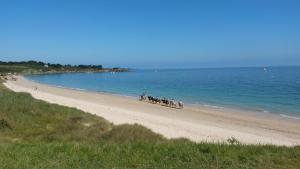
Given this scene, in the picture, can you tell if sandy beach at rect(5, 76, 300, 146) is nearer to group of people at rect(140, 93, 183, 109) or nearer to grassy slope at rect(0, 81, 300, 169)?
group of people at rect(140, 93, 183, 109)

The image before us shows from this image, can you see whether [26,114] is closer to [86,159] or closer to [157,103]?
[86,159]

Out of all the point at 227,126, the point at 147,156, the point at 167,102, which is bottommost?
the point at 167,102

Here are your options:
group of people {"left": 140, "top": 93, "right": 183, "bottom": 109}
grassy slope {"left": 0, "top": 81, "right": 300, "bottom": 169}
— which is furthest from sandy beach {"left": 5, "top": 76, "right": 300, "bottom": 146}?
grassy slope {"left": 0, "top": 81, "right": 300, "bottom": 169}

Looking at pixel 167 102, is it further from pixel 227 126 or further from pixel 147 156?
pixel 147 156

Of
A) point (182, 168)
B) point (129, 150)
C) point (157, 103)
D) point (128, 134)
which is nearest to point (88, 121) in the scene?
point (128, 134)

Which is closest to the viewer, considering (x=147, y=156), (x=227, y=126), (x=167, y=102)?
(x=147, y=156)

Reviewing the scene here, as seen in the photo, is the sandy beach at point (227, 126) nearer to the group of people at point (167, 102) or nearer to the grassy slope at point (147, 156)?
the group of people at point (167, 102)

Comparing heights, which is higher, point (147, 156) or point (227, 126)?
point (147, 156)

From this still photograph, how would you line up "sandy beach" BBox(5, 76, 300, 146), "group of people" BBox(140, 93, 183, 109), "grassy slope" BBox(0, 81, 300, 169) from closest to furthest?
"grassy slope" BBox(0, 81, 300, 169)
"sandy beach" BBox(5, 76, 300, 146)
"group of people" BBox(140, 93, 183, 109)

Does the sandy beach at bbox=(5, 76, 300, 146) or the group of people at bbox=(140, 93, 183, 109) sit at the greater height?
the sandy beach at bbox=(5, 76, 300, 146)

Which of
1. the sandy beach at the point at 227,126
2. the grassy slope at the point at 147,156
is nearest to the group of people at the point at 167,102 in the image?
the sandy beach at the point at 227,126

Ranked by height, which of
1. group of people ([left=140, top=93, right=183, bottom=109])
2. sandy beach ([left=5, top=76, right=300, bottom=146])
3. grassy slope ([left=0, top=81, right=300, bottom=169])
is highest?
grassy slope ([left=0, top=81, right=300, bottom=169])

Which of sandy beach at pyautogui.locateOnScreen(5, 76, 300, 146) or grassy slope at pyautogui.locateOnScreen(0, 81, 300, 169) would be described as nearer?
grassy slope at pyautogui.locateOnScreen(0, 81, 300, 169)

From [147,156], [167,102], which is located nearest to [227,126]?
[167,102]
